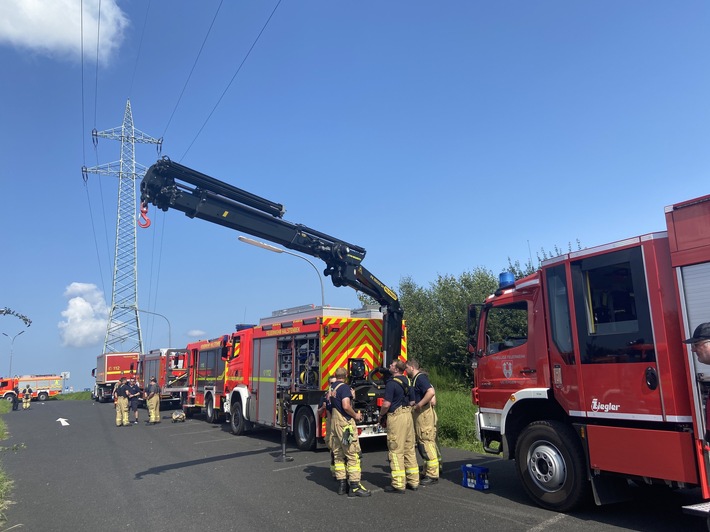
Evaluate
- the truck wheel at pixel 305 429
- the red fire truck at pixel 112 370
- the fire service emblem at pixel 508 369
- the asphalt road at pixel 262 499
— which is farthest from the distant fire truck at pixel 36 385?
the fire service emblem at pixel 508 369

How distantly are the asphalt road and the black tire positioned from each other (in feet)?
8.55

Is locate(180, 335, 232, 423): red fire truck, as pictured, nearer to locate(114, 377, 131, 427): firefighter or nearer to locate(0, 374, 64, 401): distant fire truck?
locate(114, 377, 131, 427): firefighter

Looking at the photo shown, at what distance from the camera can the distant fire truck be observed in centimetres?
4509

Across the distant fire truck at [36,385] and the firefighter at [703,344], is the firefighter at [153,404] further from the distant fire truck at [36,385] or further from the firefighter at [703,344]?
the distant fire truck at [36,385]

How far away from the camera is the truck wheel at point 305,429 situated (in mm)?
11094

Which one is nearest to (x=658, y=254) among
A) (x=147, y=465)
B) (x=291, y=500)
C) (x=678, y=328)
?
(x=678, y=328)

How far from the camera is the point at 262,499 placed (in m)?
7.26

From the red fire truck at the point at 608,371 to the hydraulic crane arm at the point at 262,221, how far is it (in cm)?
453

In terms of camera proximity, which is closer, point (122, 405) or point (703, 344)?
point (703, 344)

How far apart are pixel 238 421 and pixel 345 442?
27.2 feet

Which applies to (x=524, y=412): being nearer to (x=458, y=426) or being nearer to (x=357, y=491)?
(x=357, y=491)

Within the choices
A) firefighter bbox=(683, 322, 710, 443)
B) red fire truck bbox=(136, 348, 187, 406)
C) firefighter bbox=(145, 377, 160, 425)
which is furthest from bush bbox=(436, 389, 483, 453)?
red fire truck bbox=(136, 348, 187, 406)

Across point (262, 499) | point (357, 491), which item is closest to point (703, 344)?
point (357, 491)

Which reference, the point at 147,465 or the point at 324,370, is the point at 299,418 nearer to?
the point at 324,370
